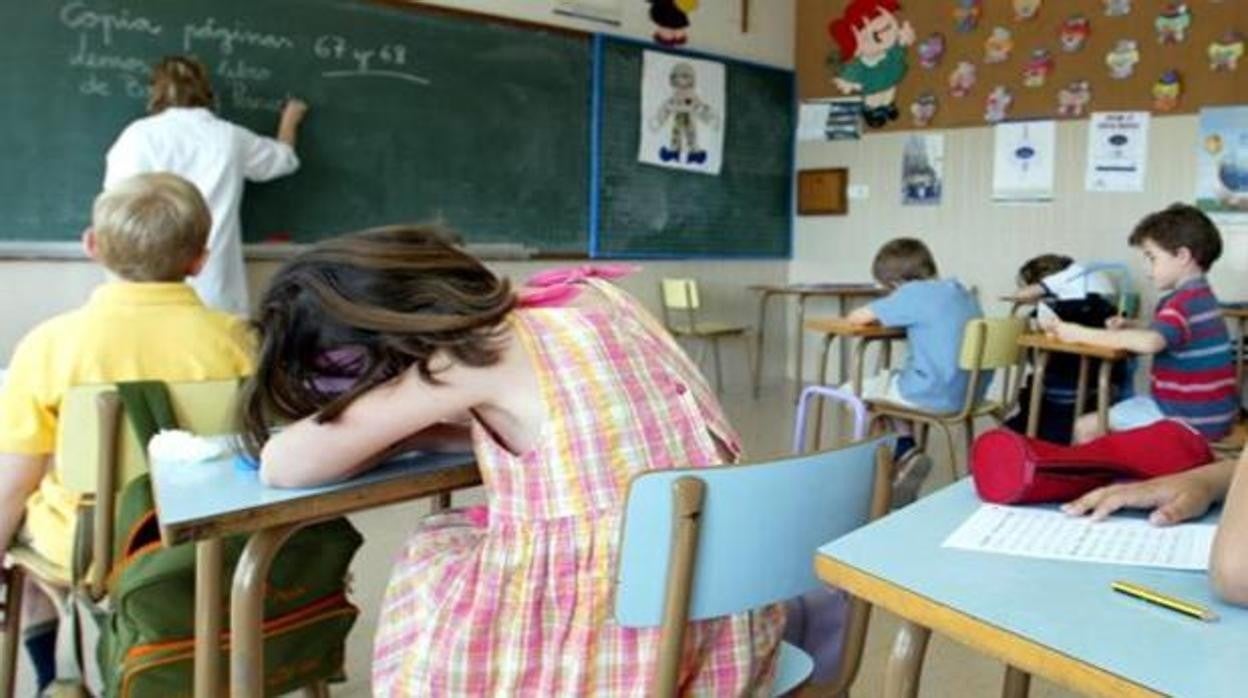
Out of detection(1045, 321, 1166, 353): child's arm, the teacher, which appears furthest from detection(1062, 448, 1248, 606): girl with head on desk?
the teacher

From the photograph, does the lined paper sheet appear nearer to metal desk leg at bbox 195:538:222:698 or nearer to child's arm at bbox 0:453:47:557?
metal desk leg at bbox 195:538:222:698

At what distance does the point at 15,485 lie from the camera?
5.10 feet

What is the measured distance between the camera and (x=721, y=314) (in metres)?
5.95

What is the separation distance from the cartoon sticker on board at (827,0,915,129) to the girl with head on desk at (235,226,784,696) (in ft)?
16.5

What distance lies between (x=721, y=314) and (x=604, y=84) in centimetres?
155

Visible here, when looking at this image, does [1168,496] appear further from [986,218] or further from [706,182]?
[706,182]

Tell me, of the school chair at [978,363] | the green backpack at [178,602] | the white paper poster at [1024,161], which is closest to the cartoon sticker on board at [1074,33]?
the white paper poster at [1024,161]

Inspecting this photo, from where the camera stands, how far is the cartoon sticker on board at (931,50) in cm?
550

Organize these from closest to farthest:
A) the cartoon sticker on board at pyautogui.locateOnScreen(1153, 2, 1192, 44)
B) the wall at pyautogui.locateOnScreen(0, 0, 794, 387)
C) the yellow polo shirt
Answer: the yellow polo shirt
the cartoon sticker on board at pyautogui.locateOnScreen(1153, 2, 1192, 44)
the wall at pyautogui.locateOnScreen(0, 0, 794, 387)

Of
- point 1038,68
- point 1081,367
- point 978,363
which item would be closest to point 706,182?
Answer: point 1038,68

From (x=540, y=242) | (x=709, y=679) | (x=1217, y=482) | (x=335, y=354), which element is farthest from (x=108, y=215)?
(x=540, y=242)

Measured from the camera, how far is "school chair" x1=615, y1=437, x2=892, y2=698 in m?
0.94

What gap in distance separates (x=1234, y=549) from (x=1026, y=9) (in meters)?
5.10

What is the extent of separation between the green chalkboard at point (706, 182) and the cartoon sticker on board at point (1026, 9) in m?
1.36
